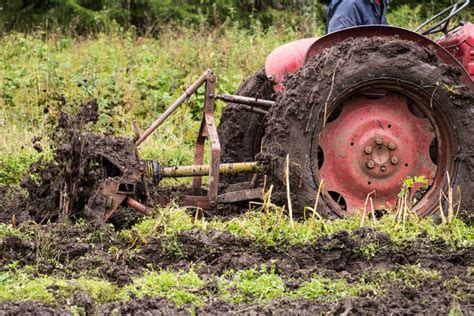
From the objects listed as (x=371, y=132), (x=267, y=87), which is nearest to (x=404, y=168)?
(x=371, y=132)

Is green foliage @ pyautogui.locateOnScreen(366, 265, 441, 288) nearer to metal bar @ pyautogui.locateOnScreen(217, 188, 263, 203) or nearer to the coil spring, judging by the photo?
metal bar @ pyautogui.locateOnScreen(217, 188, 263, 203)

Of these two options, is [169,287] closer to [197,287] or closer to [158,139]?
[197,287]

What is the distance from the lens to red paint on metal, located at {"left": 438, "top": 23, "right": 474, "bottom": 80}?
20.9 ft

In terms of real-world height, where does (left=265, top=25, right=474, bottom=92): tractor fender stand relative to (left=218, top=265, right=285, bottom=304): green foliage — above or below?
above

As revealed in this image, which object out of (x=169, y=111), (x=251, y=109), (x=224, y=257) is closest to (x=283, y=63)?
(x=251, y=109)

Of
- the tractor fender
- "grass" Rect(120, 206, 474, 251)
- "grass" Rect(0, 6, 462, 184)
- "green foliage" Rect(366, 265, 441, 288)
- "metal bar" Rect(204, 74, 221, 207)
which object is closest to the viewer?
"green foliage" Rect(366, 265, 441, 288)

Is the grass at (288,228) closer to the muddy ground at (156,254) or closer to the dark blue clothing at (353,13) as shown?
the muddy ground at (156,254)

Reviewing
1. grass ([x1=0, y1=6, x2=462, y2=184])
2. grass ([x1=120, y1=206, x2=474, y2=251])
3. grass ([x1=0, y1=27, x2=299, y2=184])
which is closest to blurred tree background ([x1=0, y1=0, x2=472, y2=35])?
grass ([x1=0, y1=6, x2=462, y2=184])

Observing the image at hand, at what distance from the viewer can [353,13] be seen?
685cm

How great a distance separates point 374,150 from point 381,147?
54 millimetres

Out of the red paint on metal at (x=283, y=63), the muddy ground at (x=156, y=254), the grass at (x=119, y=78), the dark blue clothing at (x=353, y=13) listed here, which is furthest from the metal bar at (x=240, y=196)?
the grass at (x=119, y=78)

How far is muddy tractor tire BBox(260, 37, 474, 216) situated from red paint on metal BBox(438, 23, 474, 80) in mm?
667

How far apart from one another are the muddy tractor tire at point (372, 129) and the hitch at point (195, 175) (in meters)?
0.31

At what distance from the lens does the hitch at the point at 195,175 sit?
5.53 m
